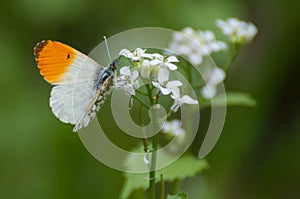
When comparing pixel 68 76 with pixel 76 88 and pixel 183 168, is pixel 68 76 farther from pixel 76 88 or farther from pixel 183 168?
pixel 183 168

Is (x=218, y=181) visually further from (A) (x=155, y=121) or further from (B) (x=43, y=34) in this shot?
(A) (x=155, y=121)

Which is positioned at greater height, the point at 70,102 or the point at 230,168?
the point at 70,102

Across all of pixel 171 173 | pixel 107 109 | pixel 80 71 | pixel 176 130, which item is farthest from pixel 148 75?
pixel 107 109

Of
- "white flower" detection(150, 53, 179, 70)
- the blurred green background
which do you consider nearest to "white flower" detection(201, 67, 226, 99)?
"white flower" detection(150, 53, 179, 70)

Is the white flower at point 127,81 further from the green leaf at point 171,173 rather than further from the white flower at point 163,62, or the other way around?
the green leaf at point 171,173

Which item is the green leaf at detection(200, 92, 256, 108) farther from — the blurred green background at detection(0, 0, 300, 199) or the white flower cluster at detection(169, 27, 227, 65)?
the blurred green background at detection(0, 0, 300, 199)
